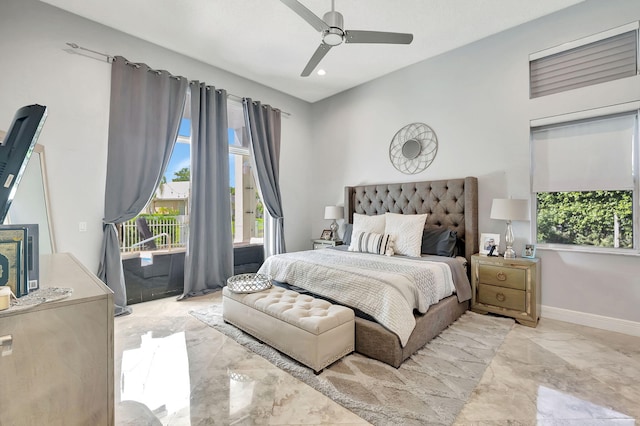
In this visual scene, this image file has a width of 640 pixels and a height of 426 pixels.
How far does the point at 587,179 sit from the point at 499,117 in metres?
1.13

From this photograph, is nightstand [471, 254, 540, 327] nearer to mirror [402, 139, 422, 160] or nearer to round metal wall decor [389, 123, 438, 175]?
round metal wall decor [389, 123, 438, 175]

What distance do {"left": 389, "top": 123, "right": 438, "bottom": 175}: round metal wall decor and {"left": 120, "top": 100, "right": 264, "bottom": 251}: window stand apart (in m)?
2.36

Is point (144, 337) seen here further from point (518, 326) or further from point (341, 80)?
point (341, 80)

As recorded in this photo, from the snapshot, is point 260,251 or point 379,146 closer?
point 379,146

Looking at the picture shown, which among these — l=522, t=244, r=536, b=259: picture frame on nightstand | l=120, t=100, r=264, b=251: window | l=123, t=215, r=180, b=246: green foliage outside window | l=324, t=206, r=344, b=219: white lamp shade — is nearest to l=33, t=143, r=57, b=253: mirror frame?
l=120, t=100, r=264, b=251: window

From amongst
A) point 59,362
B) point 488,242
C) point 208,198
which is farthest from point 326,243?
point 59,362

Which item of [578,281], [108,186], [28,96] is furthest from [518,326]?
[28,96]

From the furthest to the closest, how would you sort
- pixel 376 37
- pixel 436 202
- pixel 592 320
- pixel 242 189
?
pixel 242 189 → pixel 436 202 → pixel 592 320 → pixel 376 37

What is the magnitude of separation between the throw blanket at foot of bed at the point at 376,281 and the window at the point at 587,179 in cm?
144

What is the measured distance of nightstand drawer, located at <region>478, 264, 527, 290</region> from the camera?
3035 mm

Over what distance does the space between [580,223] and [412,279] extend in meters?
2.13

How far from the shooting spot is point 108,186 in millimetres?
3365

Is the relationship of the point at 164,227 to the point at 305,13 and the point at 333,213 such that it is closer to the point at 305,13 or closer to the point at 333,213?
the point at 333,213

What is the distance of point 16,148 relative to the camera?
965 mm
